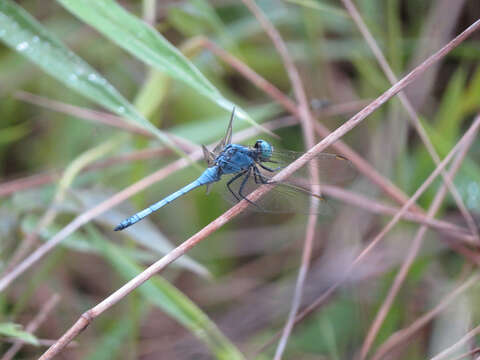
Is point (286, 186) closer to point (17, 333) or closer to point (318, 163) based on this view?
point (318, 163)

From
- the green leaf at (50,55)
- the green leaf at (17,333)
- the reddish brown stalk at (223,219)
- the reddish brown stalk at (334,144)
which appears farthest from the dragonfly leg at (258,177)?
the green leaf at (17,333)

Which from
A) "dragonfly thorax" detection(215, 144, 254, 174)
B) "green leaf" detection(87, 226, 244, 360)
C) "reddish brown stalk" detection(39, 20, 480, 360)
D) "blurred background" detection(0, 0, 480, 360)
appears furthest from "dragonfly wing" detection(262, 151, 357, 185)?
"green leaf" detection(87, 226, 244, 360)

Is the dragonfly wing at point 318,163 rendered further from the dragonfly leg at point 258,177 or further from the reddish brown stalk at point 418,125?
the reddish brown stalk at point 418,125

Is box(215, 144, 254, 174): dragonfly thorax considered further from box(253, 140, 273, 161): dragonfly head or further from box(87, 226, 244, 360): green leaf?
box(87, 226, 244, 360): green leaf

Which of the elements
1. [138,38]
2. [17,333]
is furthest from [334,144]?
[17,333]

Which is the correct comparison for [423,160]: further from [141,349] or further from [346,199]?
[141,349]

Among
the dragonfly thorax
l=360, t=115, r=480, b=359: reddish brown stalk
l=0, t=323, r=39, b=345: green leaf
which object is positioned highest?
the dragonfly thorax
